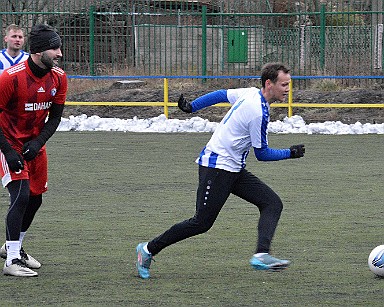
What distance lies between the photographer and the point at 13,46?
9.99 metres

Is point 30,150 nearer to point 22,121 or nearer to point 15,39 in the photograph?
point 22,121

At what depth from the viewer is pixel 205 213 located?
6762 mm

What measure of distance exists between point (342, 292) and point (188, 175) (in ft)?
22.7

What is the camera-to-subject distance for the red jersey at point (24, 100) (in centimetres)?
697

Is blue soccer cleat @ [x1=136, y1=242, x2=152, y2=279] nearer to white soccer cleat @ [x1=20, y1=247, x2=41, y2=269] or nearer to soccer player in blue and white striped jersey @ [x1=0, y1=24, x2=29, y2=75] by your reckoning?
white soccer cleat @ [x1=20, y1=247, x2=41, y2=269]

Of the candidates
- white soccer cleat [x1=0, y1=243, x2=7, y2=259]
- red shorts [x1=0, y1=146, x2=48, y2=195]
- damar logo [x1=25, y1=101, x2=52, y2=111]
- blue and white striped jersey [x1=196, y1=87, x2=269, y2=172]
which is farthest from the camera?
white soccer cleat [x1=0, y1=243, x2=7, y2=259]

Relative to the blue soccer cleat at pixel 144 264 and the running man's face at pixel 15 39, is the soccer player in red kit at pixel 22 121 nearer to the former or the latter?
the blue soccer cleat at pixel 144 264

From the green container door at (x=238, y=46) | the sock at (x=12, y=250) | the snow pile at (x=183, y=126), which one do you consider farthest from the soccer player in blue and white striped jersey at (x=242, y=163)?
the green container door at (x=238, y=46)

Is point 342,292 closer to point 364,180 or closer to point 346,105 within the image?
point 364,180

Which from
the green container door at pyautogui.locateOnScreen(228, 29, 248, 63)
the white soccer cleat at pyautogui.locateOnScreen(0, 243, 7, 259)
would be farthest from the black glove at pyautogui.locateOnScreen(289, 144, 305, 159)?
the green container door at pyautogui.locateOnScreen(228, 29, 248, 63)

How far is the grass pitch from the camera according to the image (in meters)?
6.39

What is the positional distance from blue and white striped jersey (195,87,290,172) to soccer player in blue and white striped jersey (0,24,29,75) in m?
3.52

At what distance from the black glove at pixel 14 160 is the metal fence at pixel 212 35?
16.2 m

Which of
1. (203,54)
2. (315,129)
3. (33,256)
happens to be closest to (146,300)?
(33,256)
